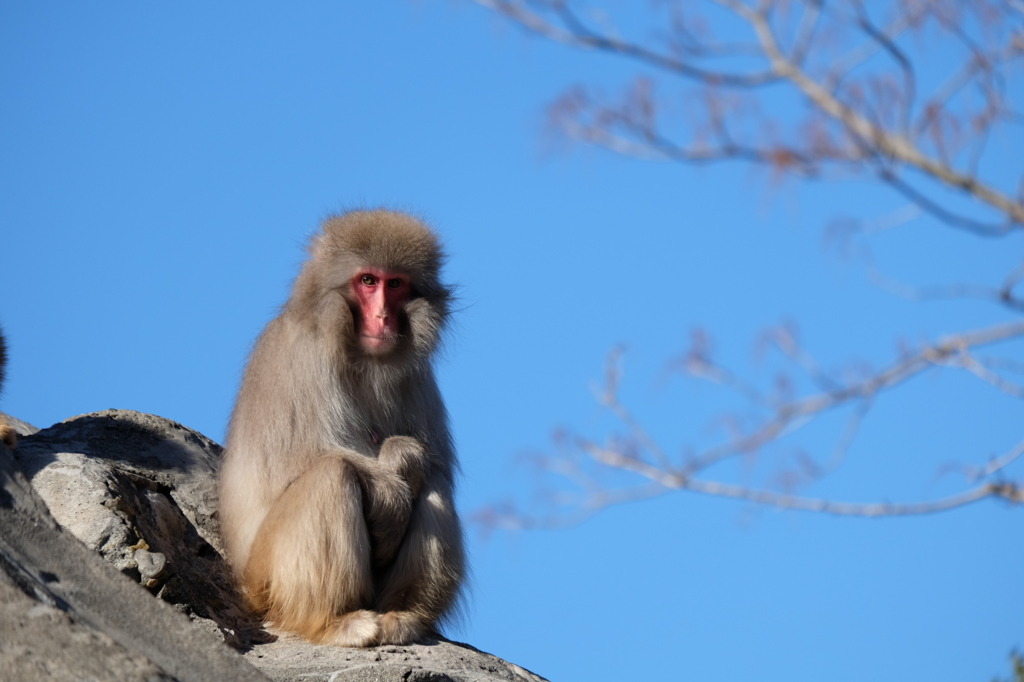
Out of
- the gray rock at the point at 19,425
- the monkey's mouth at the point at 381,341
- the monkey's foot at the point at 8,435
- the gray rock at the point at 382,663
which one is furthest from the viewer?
the gray rock at the point at 19,425

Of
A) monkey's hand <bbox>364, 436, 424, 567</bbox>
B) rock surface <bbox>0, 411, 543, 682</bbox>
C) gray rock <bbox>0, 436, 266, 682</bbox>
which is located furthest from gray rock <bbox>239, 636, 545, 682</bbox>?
gray rock <bbox>0, 436, 266, 682</bbox>

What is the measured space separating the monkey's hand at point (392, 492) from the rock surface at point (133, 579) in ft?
1.74

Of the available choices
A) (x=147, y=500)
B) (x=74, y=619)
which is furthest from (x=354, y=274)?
(x=74, y=619)

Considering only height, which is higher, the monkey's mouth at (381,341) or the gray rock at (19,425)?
the monkey's mouth at (381,341)

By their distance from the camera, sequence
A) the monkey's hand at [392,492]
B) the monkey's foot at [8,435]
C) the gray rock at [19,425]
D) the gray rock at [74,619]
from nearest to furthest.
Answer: the gray rock at [74,619], the monkey's hand at [392,492], the monkey's foot at [8,435], the gray rock at [19,425]

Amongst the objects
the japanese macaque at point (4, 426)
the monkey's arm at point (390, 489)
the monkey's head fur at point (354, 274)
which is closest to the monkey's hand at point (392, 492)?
the monkey's arm at point (390, 489)

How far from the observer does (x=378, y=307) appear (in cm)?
638

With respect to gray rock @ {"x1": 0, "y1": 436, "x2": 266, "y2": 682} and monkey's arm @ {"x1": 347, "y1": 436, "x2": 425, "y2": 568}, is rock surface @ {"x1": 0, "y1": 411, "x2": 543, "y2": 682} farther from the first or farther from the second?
monkey's arm @ {"x1": 347, "y1": 436, "x2": 425, "y2": 568}

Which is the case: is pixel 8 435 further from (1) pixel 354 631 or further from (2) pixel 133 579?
(1) pixel 354 631

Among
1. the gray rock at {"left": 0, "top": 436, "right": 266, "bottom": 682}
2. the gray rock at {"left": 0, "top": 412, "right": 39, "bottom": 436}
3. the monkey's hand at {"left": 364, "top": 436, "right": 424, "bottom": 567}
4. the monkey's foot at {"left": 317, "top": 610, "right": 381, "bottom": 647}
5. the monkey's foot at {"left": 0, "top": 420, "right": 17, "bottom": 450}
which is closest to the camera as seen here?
the gray rock at {"left": 0, "top": 436, "right": 266, "bottom": 682}

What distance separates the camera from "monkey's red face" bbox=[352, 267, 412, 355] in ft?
20.8

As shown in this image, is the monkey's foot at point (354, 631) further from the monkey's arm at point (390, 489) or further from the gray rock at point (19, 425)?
the gray rock at point (19, 425)

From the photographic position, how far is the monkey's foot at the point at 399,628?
234 inches

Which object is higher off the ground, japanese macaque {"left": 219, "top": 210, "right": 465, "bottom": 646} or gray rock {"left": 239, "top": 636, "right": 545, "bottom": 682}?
japanese macaque {"left": 219, "top": 210, "right": 465, "bottom": 646}
